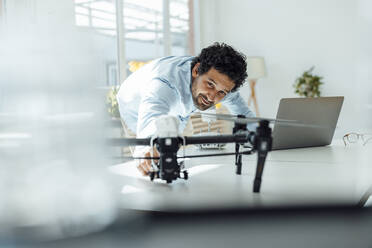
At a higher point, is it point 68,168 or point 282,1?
point 282,1

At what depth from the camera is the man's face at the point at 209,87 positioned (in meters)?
0.71

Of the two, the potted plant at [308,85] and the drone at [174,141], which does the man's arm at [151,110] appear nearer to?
the drone at [174,141]

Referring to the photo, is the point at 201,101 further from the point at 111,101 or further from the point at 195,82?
the point at 111,101

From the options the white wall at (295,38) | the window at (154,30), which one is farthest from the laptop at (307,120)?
the white wall at (295,38)

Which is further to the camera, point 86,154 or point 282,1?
point 282,1

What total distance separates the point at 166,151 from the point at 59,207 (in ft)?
0.46

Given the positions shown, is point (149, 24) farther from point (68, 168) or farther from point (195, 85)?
point (68, 168)

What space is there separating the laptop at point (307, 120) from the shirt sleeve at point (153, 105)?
0.44 metres

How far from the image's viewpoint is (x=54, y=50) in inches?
8.9

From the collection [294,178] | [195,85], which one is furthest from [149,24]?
[294,178]

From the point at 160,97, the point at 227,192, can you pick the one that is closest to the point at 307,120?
the point at 160,97

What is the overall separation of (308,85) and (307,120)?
2.64 meters

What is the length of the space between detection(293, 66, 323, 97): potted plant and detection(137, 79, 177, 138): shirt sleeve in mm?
3153

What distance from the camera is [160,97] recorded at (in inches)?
24.5
